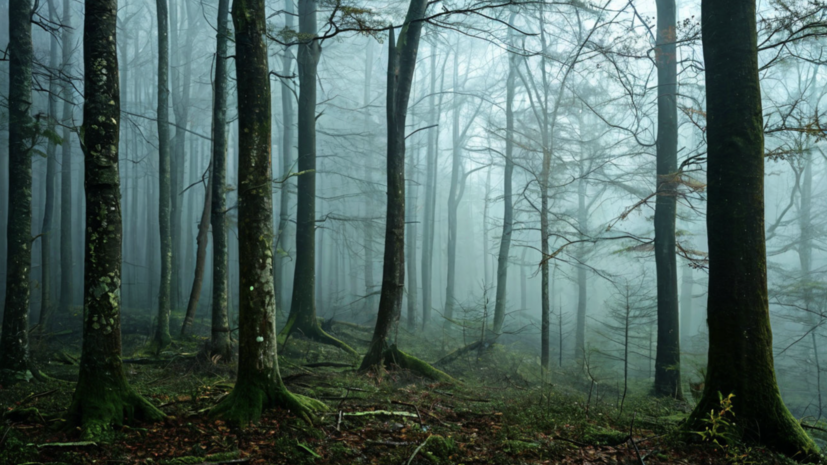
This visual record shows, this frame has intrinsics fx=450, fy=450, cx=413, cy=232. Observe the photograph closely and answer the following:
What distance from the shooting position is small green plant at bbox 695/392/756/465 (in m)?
4.33

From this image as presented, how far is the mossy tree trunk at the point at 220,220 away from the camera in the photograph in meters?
8.67

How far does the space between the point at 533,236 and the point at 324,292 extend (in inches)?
856

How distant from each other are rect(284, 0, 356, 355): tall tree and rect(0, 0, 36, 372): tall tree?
526cm

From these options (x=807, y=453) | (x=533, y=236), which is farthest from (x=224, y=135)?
(x=533, y=236)

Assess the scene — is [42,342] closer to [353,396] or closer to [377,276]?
[353,396]

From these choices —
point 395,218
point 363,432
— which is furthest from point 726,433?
point 395,218

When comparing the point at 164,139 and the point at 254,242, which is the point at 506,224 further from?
the point at 254,242

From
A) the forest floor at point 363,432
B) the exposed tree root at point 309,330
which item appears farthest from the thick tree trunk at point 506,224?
the forest floor at point 363,432

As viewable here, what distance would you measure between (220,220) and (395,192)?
3573 mm

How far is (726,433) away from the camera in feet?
15.3

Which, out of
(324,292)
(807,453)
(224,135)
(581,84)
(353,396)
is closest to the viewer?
(807,453)

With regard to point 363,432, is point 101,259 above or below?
above

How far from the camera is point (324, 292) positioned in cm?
3822

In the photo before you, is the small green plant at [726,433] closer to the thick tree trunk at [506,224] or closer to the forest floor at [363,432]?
the forest floor at [363,432]
